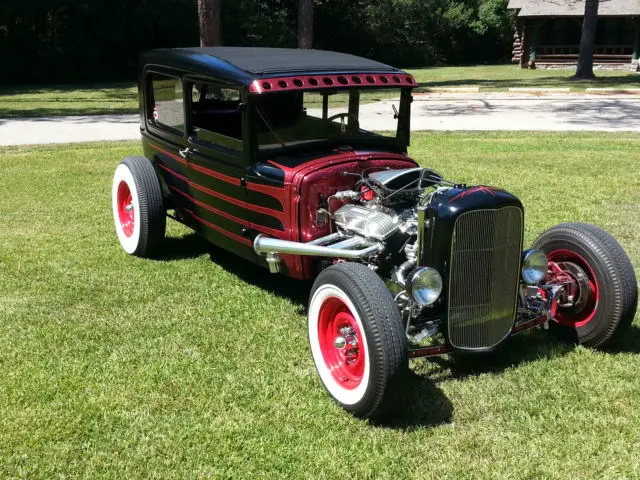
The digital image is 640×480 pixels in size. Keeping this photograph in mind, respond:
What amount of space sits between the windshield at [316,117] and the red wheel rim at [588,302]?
4.80 ft

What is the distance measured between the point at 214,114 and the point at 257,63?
33.0 inches

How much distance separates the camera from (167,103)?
5.30 metres

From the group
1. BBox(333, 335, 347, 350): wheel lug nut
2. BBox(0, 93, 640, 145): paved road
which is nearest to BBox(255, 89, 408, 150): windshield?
BBox(333, 335, 347, 350): wheel lug nut

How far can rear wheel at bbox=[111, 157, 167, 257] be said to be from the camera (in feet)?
17.3

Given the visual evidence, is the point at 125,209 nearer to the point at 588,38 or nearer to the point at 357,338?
the point at 357,338

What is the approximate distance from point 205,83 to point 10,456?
2774 millimetres

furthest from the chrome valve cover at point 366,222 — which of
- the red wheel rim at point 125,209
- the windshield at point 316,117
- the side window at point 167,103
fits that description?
the red wheel rim at point 125,209

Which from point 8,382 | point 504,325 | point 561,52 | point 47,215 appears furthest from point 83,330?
point 561,52

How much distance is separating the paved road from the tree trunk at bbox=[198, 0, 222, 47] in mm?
2558

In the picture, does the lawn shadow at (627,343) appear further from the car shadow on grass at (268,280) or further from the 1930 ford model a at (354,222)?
the car shadow on grass at (268,280)

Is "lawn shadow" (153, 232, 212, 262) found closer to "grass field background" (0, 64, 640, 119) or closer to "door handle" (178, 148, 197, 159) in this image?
"door handle" (178, 148, 197, 159)

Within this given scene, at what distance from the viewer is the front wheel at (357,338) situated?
2.95 metres

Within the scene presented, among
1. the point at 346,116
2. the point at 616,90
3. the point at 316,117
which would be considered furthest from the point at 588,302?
the point at 616,90

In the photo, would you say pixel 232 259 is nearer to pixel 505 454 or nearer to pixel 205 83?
pixel 205 83
